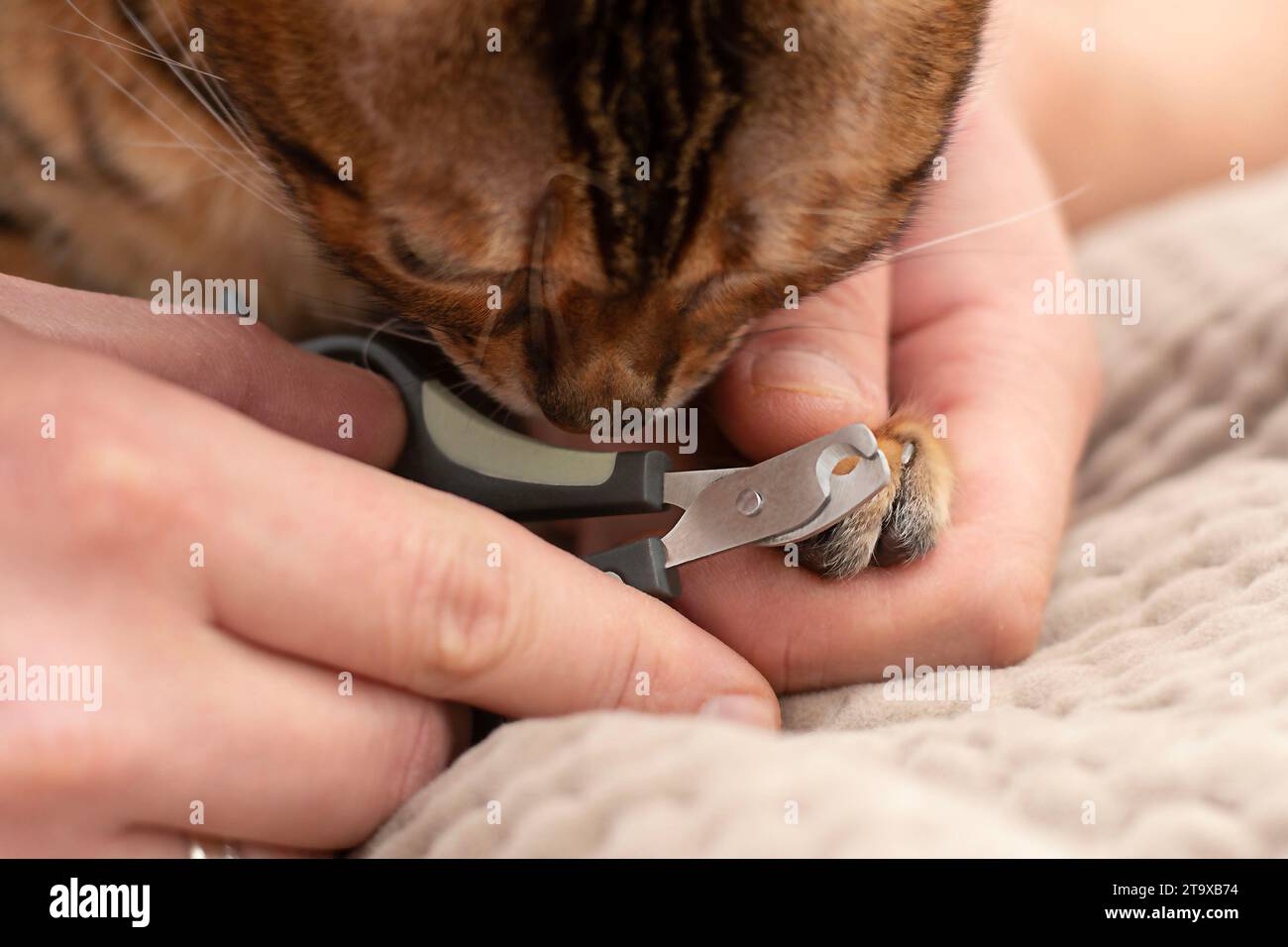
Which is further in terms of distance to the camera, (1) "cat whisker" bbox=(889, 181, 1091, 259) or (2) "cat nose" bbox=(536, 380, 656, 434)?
(1) "cat whisker" bbox=(889, 181, 1091, 259)

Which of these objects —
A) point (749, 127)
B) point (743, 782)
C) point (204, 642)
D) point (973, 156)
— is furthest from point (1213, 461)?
point (204, 642)

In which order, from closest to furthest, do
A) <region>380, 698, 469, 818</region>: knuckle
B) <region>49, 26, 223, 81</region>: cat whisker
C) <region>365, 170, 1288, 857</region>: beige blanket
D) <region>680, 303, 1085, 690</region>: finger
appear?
1. <region>365, 170, 1288, 857</region>: beige blanket
2. <region>380, 698, 469, 818</region>: knuckle
3. <region>680, 303, 1085, 690</region>: finger
4. <region>49, 26, 223, 81</region>: cat whisker

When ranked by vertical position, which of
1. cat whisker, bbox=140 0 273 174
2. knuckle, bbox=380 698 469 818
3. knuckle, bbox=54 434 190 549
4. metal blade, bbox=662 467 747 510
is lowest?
knuckle, bbox=380 698 469 818

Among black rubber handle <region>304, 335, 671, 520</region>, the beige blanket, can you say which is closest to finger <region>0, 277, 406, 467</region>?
black rubber handle <region>304, 335, 671, 520</region>

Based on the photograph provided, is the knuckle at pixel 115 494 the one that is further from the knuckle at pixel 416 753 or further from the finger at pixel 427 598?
the knuckle at pixel 416 753

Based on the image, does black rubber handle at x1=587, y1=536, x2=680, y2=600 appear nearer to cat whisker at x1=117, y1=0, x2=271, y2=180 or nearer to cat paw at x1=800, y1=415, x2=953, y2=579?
cat paw at x1=800, y1=415, x2=953, y2=579

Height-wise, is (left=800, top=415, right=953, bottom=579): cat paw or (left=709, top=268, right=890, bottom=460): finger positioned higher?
(left=709, top=268, right=890, bottom=460): finger

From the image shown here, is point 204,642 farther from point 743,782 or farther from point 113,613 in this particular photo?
point 743,782

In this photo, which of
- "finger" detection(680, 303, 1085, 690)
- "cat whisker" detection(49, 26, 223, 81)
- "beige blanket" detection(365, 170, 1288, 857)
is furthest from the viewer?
"cat whisker" detection(49, 26, 223, 81)

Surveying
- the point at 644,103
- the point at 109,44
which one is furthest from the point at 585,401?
the point at 109,44
